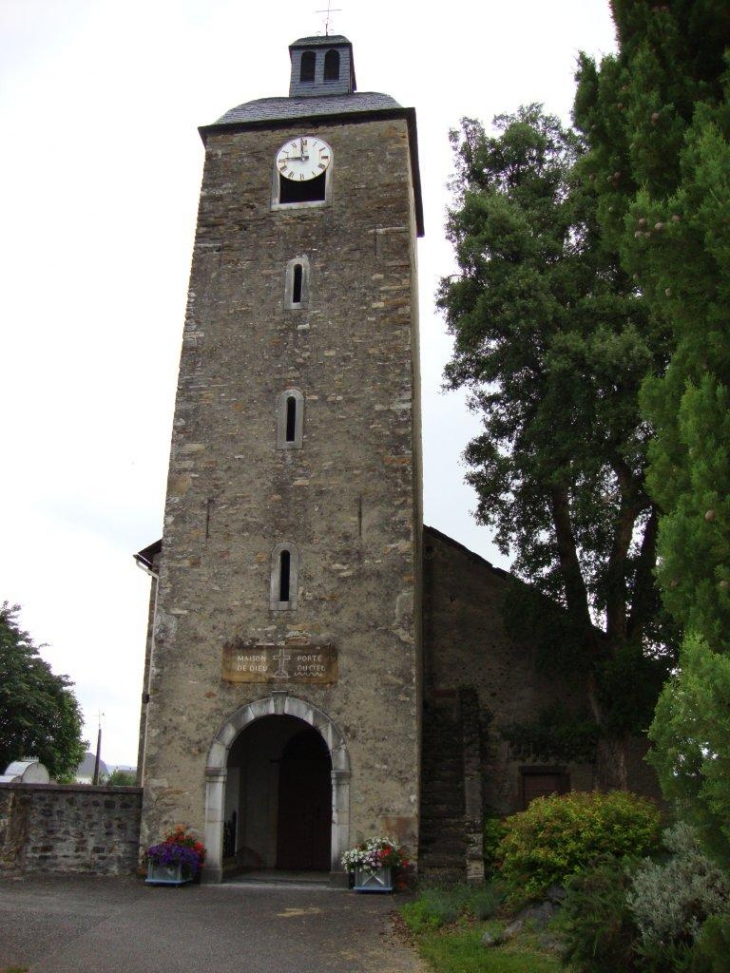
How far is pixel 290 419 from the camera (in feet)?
50.0

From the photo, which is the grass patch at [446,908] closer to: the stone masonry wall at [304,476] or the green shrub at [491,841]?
the green shrub at [491,841]

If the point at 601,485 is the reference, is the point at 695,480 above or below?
below

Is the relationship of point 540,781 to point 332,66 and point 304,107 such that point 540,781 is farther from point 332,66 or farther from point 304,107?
point 332,66

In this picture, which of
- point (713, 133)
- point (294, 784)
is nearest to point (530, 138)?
point (713, 133)

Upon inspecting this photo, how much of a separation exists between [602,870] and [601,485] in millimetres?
8109

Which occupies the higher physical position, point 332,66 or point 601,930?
point 332,66

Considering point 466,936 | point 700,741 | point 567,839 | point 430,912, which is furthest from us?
point 430,912

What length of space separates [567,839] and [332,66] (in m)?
Answer: 16.8

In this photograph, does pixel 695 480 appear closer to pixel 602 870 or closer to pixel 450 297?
pixel 602 870

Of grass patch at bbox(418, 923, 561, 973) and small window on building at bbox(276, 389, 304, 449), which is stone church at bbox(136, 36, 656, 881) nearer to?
small window on building at bbox(276, 389, 304, 449)

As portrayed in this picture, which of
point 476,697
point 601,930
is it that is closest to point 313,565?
point 476,697

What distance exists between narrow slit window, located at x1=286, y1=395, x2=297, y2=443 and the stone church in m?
0.03

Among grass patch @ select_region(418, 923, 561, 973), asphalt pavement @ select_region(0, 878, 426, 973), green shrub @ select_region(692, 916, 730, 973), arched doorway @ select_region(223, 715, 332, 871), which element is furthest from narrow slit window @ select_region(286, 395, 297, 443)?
green shrub @ select_region(692, 916, 730, 973)

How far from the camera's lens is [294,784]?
16.2 meters
